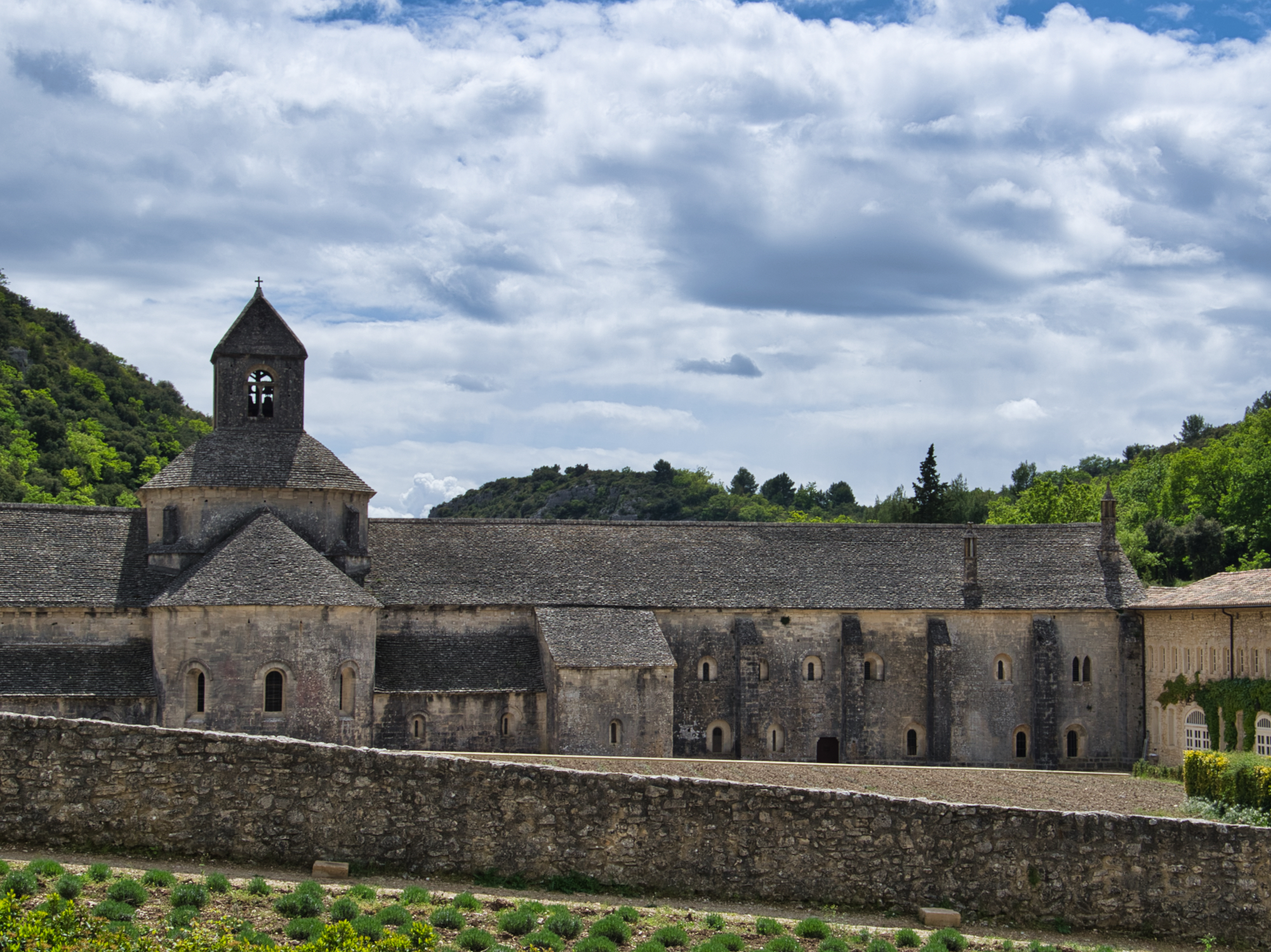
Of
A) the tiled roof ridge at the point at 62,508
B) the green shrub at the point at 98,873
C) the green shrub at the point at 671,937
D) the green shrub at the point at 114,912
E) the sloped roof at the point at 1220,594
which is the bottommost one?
the green shrub at the point at 671,937

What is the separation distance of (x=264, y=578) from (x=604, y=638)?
12.0 metres

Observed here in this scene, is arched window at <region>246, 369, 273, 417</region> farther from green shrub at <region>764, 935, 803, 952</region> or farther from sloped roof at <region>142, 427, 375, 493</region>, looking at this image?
green shrub at <region>764, 935, 803, 952</region>

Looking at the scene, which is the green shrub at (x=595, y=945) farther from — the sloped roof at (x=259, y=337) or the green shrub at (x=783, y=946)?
the sloped roof at (x=259, y=337)

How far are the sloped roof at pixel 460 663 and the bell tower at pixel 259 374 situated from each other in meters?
10.0

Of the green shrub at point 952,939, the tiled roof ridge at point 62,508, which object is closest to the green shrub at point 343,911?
the green shrub at point 952,939

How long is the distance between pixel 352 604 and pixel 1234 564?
69650 millimetres

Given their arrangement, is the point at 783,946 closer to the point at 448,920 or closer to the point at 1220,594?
the point at 448,920

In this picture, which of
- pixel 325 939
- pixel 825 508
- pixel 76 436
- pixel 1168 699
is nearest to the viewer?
pixel 325 939

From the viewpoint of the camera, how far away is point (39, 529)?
43031 mm

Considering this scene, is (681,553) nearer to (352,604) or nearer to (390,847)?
(352,604)

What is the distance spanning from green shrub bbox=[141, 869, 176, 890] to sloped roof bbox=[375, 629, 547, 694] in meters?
24.7

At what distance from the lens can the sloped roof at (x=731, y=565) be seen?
4684 cm

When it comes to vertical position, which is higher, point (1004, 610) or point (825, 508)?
point (825, 508)

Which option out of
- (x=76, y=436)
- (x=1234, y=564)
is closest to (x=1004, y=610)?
(x=1234, y=564)
